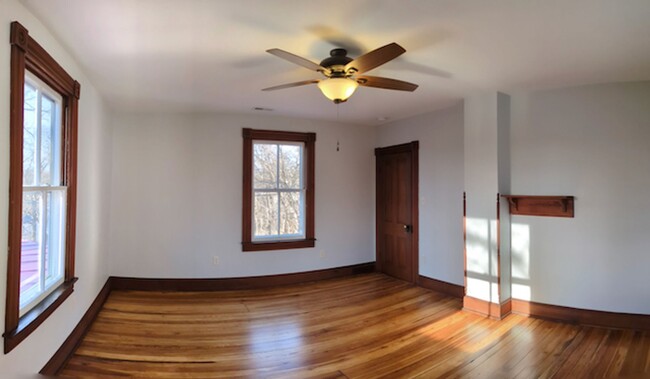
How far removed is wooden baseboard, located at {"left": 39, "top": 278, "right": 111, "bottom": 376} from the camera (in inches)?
87.1

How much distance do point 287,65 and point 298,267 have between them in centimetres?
292

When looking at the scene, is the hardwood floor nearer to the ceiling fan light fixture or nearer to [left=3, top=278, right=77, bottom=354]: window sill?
[left=3, top=278, right=77, bottom=354]: window sill

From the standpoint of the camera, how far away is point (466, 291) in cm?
361

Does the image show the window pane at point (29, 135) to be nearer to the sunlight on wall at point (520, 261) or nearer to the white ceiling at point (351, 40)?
the white ceiling at point (351, 40)

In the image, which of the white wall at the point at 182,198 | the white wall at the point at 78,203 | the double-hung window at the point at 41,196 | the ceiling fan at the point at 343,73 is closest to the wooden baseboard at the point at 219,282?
the white wall at the point at 182,198

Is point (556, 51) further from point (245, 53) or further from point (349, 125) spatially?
point (349, 125)

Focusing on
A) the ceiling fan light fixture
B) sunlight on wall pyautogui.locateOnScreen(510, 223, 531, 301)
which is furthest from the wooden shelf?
the ceiling fan light fixture

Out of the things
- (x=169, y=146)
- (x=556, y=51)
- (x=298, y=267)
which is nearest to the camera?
(x=556, y=51)

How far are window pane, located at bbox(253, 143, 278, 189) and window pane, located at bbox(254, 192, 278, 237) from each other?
5.5 inches

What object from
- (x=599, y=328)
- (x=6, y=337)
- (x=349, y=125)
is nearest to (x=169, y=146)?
(x=349, y=125)

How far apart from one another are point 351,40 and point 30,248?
2479 millimetres

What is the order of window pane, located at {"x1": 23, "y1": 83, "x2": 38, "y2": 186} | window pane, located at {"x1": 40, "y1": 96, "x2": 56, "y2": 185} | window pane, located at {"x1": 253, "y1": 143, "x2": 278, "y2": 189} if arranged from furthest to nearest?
window pane, located at {"x1": 253, "y1": 143, "x2": 278, "y2": 189}, window pane, located at {"x1": 40, "y1": 96, "x2": 56, "y2": 185}, window pane, located at {"x1": 23, "y1": 83, "x2": 38, "y2": 186}

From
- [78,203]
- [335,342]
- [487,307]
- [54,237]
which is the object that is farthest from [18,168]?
[487,307]

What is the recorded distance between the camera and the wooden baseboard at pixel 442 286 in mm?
3969
